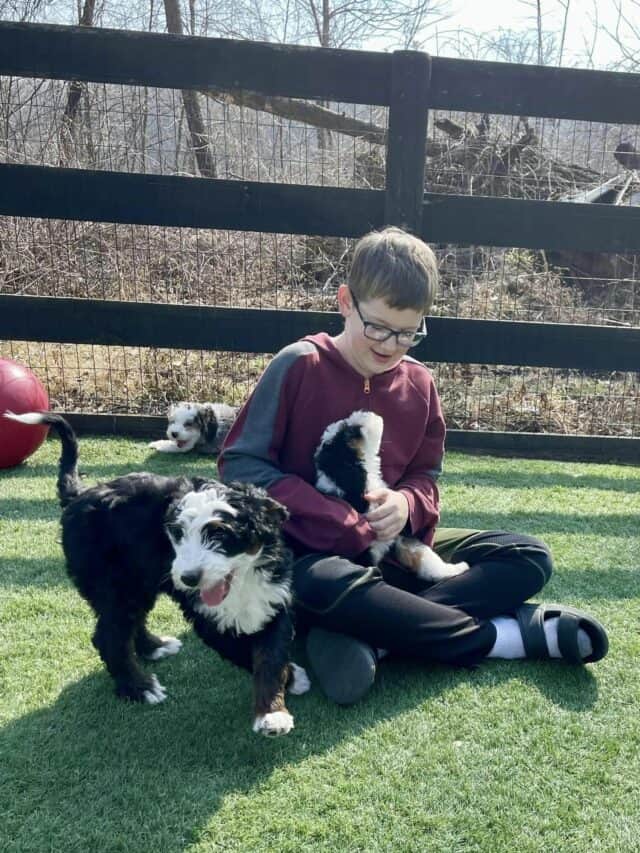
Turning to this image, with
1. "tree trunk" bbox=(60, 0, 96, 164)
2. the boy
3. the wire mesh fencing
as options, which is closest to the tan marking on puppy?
the boy

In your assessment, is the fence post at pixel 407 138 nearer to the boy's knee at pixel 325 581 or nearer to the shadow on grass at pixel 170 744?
the boy's knee at pixel 325 581

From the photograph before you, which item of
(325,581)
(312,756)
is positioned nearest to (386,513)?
(325,581)

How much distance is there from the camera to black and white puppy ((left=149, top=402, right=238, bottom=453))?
4.93 metres

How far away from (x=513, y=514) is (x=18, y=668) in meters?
2.58

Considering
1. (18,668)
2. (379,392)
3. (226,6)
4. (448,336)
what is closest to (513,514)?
(448,336)

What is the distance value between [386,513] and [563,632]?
68cm

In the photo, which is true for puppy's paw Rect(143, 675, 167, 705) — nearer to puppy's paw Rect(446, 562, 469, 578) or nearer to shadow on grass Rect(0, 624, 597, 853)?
shadow on grass Rect(0, 624, 597, 853)

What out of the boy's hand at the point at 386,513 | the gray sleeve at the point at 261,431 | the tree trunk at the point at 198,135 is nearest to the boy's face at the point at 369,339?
the gray sleeve at the point at 261,431

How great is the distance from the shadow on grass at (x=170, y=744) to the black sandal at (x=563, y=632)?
5 centimetres

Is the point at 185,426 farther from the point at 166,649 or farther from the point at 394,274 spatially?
the point at 394,274

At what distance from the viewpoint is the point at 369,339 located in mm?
2447

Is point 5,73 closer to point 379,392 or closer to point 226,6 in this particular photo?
point 379,392

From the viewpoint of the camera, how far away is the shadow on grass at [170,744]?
5.65 ft

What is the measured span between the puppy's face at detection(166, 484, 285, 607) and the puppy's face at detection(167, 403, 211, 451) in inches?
114
